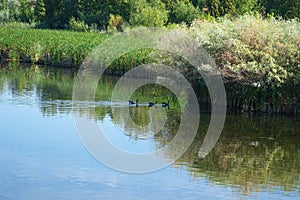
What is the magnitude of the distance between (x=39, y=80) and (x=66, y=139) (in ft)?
Result: 46.2

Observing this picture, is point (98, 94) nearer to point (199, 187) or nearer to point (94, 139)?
point (94, 139)

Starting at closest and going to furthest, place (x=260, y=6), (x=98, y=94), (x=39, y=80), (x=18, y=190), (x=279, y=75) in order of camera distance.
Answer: (x=18, y=190)
(x=279, y=75)
(x=98, y=94)
(x=39, y=80)
(x=260, y=6)

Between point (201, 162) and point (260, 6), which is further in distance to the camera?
point (260, 6)

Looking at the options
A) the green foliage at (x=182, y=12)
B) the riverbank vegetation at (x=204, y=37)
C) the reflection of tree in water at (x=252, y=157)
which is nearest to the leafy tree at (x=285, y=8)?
the riverbank vegetation at (x=204, y=37)

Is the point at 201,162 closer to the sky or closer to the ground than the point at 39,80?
closer to the ground

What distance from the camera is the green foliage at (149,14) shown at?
5181 centimetres

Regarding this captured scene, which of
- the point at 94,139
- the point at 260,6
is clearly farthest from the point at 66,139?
the point at 260,6

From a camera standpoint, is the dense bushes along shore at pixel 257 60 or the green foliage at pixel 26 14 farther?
the green foliage at pixel 26 14

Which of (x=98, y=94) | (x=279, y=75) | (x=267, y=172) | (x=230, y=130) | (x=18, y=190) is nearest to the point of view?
(x=18, y=190)

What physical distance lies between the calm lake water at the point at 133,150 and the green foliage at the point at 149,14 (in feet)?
76.1

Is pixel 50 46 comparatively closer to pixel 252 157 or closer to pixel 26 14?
pixel 252 157

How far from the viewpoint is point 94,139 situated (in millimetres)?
21625

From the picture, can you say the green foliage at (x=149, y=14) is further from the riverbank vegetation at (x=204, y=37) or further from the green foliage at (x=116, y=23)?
the green foliage at (x=116, y=23)

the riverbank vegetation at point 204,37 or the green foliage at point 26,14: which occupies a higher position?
the green foliage at point 26,14
